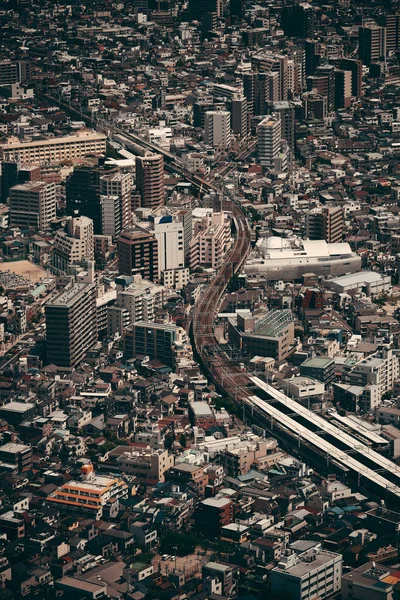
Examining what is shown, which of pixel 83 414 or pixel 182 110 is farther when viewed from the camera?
pixel 182 110

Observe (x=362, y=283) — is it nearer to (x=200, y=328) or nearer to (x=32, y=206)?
(x=200, y=328)

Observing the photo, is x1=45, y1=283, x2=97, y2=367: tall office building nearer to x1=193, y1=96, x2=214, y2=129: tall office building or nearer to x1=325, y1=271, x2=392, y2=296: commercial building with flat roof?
x1=325, y1=271, x2=392, y2=296: commercial building with flat roof

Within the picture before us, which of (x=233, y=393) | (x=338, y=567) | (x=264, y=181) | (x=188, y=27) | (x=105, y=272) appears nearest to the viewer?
(x=338, y=567)

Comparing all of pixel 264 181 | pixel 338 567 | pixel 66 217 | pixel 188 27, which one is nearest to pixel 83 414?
pixel 338 567

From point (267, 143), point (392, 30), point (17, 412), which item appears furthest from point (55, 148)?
point (392, 30)

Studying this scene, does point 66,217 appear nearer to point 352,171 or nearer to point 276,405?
point 352,171
